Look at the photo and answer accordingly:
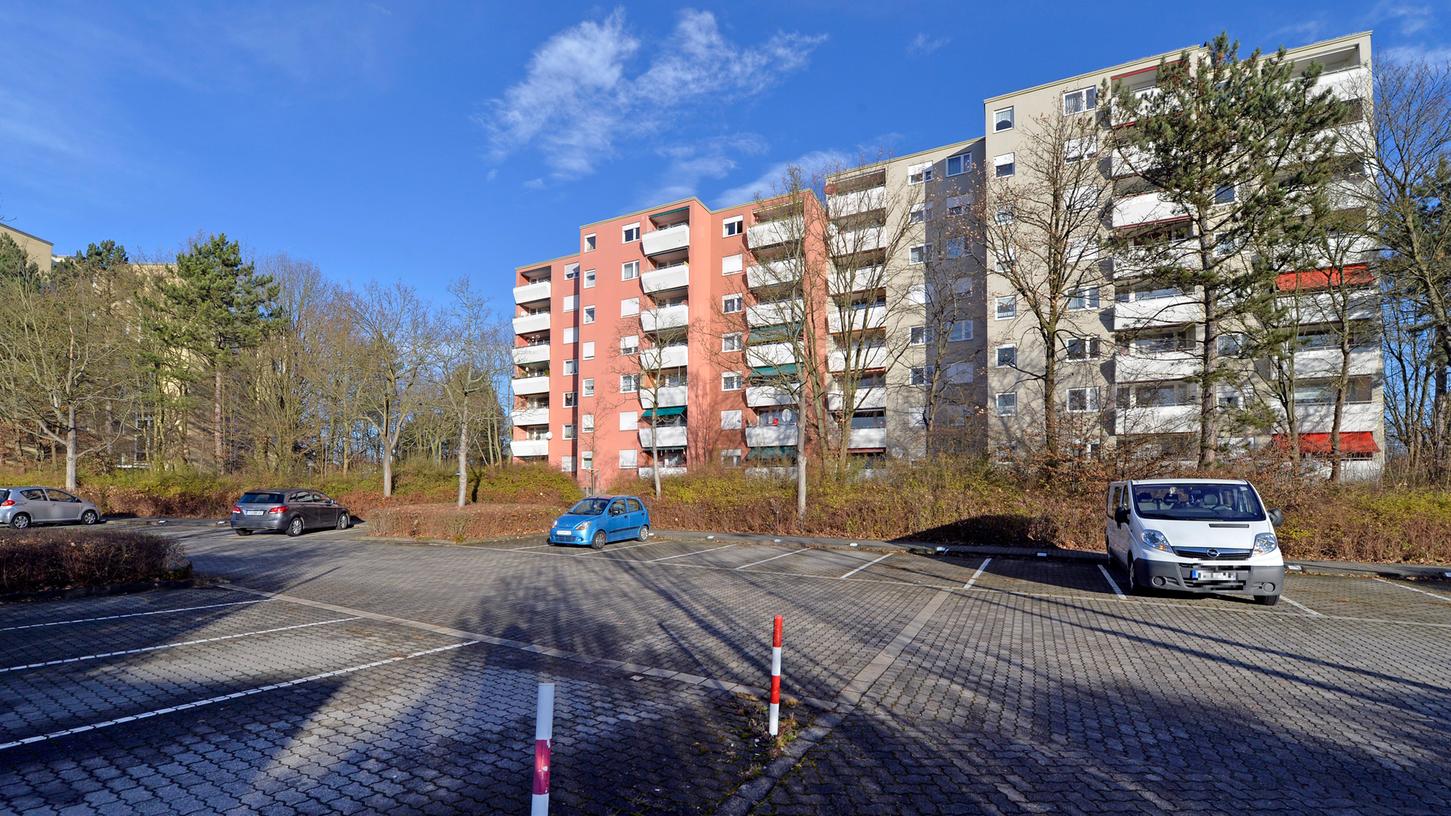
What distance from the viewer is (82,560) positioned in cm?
1038

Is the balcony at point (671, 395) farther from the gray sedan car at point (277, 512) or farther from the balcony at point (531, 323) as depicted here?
the gray sedan car at point (277, 512)

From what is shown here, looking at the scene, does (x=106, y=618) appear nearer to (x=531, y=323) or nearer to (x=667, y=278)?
(x=667, y=278)

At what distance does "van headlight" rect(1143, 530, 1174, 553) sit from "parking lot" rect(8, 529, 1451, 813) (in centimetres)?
91

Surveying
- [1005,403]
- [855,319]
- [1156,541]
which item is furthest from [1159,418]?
[1156,541]

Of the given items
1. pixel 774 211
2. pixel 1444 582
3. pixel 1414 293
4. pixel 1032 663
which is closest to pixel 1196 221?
pixel 1414 293

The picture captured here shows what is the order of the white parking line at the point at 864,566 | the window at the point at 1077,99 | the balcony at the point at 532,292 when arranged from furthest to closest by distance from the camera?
the balcony at the point at 532,292
the window at the point at 1077,99
the white parking line at the point at 864,566

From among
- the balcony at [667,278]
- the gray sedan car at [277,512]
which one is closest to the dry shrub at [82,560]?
the gray sedan car at [277,512]

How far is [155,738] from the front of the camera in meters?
4.66

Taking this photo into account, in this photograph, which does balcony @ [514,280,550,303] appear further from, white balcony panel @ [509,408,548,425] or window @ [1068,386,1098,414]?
window @ [1068,386,1098,414]

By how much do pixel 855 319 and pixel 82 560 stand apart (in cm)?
3313

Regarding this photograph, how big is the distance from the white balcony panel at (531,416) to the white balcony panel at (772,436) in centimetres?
2033

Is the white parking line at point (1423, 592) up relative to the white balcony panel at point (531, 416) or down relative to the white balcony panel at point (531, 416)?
down

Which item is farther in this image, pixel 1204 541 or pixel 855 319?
pixel 855 319

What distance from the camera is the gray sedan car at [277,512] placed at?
70.8 ft
